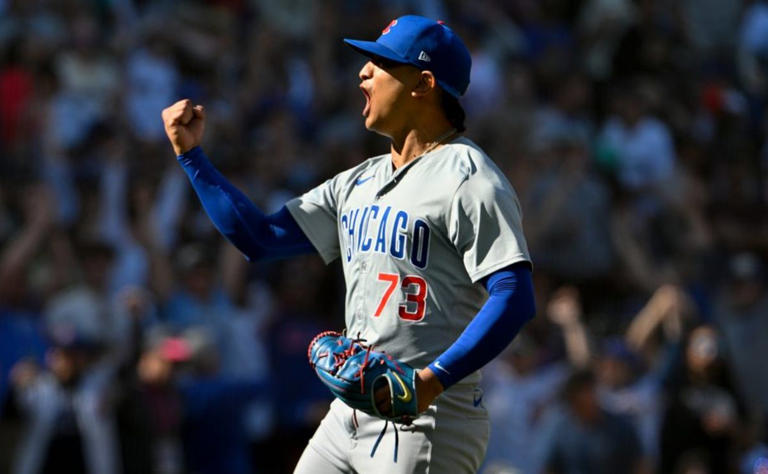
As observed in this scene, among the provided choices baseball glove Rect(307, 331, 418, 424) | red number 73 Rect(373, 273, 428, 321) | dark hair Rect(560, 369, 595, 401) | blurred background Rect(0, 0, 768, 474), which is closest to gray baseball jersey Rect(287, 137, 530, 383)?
red number 73 Rect(373, 273, 428, 321)

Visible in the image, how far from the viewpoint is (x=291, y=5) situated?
1253 cm

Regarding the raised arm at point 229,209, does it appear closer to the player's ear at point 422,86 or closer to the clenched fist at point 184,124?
the clenched fist at point 184,124

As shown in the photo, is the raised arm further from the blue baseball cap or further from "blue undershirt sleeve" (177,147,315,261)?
the blue baseball cap

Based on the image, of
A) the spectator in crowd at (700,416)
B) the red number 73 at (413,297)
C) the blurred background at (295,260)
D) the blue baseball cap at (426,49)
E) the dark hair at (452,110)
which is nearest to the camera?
the red number 73 at (413,297)

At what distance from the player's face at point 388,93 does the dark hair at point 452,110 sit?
117 mm

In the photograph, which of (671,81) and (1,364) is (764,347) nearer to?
(671,81)

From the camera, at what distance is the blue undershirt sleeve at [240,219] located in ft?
14.2

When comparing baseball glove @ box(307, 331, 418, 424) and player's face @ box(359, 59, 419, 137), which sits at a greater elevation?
player's face @ box(359, 59, 419, 137)

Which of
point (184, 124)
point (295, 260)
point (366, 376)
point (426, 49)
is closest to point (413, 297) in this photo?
point (366, 376)

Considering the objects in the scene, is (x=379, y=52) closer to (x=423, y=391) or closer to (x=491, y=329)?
(x=491, y=329)

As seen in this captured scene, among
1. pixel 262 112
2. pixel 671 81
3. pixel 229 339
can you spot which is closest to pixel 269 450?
pixel 229 339

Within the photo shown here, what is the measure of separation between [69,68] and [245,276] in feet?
7.03

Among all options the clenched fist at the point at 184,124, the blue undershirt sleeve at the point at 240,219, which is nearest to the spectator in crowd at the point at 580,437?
the blue undershirt sleeve at the point at 240,219

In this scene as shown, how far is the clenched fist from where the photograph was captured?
4266mm
